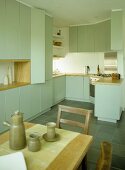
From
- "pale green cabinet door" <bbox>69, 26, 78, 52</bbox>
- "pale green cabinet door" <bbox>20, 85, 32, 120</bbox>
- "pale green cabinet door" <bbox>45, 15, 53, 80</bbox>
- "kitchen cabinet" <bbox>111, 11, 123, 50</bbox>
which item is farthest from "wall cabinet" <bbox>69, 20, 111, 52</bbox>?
"pale green cabinet door" <bbox>20, 85, 32, 120</bbox>

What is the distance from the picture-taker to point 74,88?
595 cm

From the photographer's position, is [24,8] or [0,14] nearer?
[0,14]

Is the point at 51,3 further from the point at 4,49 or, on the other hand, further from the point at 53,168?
the point at 53,168

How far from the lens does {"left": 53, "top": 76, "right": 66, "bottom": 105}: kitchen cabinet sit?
535 cm

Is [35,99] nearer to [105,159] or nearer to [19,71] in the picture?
[19,71]

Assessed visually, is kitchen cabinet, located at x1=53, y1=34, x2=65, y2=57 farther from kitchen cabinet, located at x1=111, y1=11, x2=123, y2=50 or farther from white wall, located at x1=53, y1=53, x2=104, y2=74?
kitchen cabinet, located at x1=111, y1=11, x2=123, y2=50

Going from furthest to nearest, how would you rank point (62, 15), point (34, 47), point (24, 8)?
1. point (62, 15)
2. point (34, 47)
3. point (24, 8)

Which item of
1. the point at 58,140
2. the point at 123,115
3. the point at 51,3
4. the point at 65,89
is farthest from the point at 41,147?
the point at 65,89

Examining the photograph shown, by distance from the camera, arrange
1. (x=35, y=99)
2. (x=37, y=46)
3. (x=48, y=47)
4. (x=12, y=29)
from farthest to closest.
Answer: (x=48, y=47)
(x=35, y=99)
(x=37, y=46)
(x=12, y=29)

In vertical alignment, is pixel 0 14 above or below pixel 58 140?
above

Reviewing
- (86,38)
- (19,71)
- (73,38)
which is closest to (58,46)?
(73,38)

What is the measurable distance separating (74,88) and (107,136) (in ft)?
A: 9.29

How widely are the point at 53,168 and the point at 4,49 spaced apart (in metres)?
2.61

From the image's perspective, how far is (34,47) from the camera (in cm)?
399
